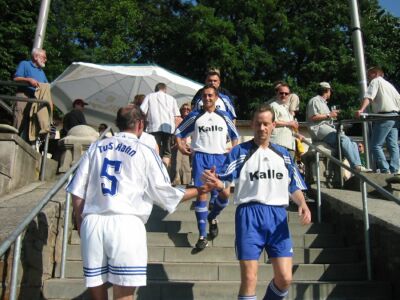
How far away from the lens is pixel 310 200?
7.78m

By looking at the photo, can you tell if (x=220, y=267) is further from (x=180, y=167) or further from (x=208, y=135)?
(x=180, y=167)

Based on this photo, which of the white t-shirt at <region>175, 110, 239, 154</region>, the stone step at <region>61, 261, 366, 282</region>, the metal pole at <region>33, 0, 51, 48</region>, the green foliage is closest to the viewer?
the stone step at <region>61, 261, 366, 282</region>

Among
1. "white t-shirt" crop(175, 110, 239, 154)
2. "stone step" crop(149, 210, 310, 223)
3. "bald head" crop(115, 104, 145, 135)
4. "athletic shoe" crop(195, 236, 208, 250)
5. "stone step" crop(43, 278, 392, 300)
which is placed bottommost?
"stone step" crop(43, 278, 392, 300)

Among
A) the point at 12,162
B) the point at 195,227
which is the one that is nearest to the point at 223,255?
the point at 195,227

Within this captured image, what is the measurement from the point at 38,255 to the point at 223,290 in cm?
178

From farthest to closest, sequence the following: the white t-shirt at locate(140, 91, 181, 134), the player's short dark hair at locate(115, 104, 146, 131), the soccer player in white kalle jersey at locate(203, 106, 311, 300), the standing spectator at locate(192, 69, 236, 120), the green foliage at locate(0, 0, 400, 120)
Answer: the green foliage at locate(0, 0, 400, 120) → the white t-shirt at locate(140, 91, 181, 134) → the standing spectator at locate(192, 69, 236, 120) → the soccer player in white kalle jersey at locate(203, 106, 311, 300) → the player's short dark hair at locate(115, 104, 146, 131)

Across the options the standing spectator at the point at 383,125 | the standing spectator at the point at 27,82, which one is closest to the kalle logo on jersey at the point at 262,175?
the standing spectator at the point at 383,125

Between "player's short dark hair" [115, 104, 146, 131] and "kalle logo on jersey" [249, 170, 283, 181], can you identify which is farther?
"kalle logo on jersey" [249, 170, 283, 181]

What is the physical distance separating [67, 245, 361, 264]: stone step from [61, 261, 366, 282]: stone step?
0.28 meters

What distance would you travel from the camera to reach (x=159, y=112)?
8.87 metres

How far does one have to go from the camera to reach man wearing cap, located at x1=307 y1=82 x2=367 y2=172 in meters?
7.91

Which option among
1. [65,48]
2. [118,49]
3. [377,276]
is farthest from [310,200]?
[65,48]

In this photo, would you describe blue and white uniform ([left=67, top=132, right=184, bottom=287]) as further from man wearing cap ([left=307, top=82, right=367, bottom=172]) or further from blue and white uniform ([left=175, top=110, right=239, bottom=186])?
man wearing cap ([left=307, top=82, right=367, bottom=172])

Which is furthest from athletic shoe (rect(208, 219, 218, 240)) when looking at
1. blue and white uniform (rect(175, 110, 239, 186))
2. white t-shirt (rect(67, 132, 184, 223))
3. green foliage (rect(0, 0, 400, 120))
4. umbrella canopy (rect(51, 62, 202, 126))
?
green foliage (rect(0, 0, 400, 120))
